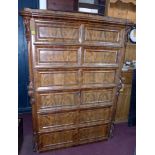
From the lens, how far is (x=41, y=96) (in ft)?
6.23

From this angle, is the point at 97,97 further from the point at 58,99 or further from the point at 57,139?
the point at 57,139

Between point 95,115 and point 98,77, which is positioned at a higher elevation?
point 98,77

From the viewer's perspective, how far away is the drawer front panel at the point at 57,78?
1.84 metres

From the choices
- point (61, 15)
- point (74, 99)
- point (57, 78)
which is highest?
point (61, 15)

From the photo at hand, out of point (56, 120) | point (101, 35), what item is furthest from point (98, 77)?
point (56, 120)

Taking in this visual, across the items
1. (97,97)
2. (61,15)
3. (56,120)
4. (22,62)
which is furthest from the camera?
(22,62)

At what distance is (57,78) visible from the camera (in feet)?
6.25

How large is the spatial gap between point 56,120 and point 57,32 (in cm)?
103

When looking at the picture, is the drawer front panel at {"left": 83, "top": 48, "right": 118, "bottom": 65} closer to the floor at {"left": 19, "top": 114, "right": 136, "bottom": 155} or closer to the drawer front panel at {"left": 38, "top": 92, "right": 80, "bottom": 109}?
the drawer front panel at {"left": 38, "top": 92, "right": 80, "bottom": 109}

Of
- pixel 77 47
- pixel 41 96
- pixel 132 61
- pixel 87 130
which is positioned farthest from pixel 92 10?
pixel 87 130
